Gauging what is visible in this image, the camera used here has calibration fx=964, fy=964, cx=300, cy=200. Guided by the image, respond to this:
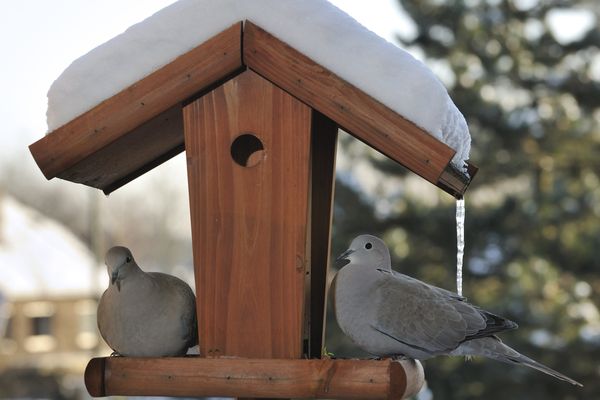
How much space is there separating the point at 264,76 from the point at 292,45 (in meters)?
0.15

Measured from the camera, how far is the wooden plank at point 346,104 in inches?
108

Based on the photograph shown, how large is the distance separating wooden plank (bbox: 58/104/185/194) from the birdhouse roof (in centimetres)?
11

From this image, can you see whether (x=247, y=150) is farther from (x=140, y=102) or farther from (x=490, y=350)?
(x=490, y=350)

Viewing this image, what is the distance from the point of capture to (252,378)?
9.36ft

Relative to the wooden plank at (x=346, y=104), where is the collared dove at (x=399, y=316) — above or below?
below

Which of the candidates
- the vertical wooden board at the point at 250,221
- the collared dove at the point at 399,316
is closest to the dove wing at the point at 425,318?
the collared dove at the point at 399,316

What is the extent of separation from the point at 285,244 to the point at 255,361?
365 millimetres

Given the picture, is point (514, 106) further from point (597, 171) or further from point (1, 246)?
point (1, 246)

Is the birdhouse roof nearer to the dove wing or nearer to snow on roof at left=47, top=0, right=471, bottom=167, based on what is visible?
snow on roof at left=47, top=0, right=471, bottom=167

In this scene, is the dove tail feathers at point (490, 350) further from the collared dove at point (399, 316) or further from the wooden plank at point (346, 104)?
the wooden plank at point (346, 104)

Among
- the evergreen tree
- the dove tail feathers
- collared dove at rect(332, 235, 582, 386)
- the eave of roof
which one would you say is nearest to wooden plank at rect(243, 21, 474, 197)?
the eave of roof

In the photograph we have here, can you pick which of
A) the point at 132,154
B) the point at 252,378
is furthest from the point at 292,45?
the point at 252,378

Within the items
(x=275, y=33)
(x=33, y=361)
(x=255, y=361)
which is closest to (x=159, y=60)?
(x=275, y=33)

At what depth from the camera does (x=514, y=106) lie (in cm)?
1178
